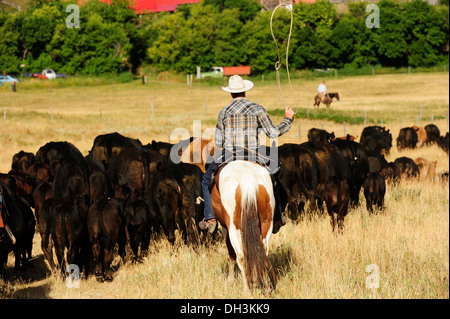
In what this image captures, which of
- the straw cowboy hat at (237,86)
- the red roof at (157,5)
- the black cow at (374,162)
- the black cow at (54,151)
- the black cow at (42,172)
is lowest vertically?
the black cow at (374,162)

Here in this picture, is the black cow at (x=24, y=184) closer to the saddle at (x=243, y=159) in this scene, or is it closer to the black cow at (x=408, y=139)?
the saddle at (x=243, y=159)

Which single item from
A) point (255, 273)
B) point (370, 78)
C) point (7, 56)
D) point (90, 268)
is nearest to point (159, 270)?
point (90, 268)

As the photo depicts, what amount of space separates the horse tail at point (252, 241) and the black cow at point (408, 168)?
402 inches

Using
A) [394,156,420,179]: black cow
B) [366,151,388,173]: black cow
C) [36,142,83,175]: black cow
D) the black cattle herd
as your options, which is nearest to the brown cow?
[394,156,420,179]: black cow

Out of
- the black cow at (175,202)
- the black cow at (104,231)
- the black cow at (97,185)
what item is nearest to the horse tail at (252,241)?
the black cow at (104,231)

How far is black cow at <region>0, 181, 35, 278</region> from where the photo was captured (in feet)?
27.9

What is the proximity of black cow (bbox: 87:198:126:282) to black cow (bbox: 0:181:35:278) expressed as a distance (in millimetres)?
1110

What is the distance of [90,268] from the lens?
382 inches

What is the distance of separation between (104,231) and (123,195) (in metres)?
1.65

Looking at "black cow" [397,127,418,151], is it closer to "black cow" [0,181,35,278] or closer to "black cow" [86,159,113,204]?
"black cow" [86,159,113,204]

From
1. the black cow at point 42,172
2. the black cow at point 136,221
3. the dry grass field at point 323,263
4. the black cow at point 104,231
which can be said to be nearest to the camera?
the dry grass field at point 323,263

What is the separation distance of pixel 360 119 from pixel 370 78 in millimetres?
31212

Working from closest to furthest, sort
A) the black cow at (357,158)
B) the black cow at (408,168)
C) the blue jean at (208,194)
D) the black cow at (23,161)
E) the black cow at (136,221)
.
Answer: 1. the blue jean at (208,194)
2. the black cow at (136,221)
3. the black cow at (357,158)
4. the black cow at (23,161)
5. the black cow at (408,168)

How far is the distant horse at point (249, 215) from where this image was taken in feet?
A: 22.6
